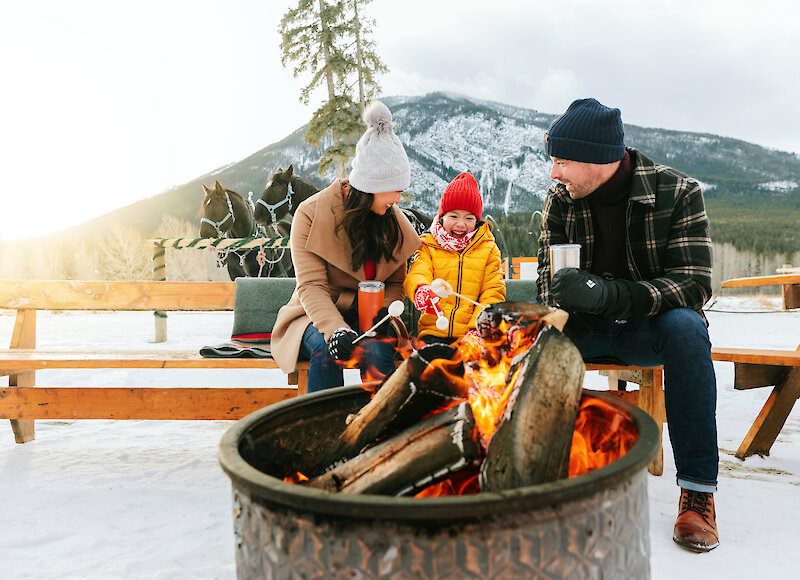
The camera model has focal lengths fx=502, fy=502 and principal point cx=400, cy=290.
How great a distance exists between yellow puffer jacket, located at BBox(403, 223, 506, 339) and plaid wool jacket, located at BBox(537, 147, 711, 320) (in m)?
0.69

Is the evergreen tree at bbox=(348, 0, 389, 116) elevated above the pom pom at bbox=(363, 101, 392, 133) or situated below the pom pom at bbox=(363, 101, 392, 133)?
above

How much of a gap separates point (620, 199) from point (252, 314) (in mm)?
2500

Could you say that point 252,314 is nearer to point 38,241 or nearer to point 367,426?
point 367,426

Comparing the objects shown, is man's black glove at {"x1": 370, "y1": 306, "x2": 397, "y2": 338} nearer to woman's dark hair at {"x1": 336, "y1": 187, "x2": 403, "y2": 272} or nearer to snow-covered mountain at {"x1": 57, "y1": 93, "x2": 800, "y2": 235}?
woman's dark hair at {"x1": 336, "y1": 187, "x2": 403, "y2": 272}

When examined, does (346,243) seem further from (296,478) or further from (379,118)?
(296,478)

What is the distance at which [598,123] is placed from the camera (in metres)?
2.19

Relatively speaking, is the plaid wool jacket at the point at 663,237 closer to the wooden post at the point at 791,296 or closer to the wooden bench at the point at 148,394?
the wooden bench at the point at 148,394

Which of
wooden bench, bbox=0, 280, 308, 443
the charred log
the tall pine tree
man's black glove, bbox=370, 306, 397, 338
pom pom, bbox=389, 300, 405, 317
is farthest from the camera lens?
the tall pine tree

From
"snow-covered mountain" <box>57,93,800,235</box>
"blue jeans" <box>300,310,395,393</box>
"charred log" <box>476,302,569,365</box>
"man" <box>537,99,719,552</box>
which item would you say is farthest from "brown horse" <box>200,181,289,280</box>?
"snow-covered mountain" <box>57,93,800,235</box>

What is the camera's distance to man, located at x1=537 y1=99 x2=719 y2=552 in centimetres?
196

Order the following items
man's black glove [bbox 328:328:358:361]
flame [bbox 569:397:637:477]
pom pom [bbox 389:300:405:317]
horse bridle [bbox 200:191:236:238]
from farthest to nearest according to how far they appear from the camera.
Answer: horse bridle [bbox 200:191:236:238]
man's black glove [bbox 328:328:358:361]
pom pom [bbox 389:300:405:317]
flame [bbox 569:397:637:477]

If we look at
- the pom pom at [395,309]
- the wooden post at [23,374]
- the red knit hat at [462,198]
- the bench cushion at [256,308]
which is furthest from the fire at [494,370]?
the wooden post at [23,374]

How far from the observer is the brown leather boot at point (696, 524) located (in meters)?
1.90

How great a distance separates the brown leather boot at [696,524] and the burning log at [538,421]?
3.77 feet
